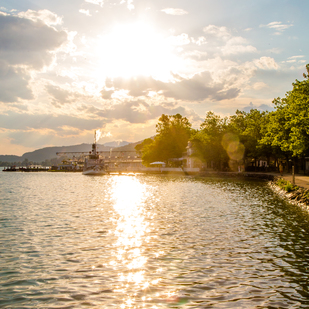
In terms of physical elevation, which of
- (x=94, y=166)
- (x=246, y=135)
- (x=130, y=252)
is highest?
(x=246, y=135)

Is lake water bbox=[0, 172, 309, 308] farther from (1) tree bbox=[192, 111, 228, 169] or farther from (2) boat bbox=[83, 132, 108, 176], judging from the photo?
(2) boat bbox=[83, 132, 108, 176]

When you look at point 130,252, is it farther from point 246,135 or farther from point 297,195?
point 246,135

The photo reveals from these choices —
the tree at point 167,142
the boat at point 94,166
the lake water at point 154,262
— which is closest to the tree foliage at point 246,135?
the tree at point 167,142

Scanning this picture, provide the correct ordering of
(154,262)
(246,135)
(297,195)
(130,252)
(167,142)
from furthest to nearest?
(167,142) → (246,135) → (297,195) → (130,252) → (154,262)

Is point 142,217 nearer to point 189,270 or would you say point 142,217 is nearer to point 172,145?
point 189,270

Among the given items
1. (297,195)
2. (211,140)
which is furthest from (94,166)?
(297,195)

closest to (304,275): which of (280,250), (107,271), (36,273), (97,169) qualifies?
(280,250)

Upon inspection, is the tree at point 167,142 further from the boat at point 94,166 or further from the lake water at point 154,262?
the lake water at point 154,262

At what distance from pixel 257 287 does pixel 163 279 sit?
2.88 meters

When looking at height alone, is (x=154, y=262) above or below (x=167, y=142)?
below

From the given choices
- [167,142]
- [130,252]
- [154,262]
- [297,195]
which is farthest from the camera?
[167,142]

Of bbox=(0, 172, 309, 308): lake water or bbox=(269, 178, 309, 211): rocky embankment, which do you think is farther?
bbox=(269, 178, 309, 211): rocky embankment

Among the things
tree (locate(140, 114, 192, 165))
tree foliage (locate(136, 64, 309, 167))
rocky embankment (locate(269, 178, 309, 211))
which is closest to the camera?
rocky embankment (locate(269, 178, 309, 211))

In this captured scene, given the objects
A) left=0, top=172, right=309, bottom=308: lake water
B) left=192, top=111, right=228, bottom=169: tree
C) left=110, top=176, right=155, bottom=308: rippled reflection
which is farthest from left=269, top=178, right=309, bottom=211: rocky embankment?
left=192, top=111, right=228, bottom=169: tree
